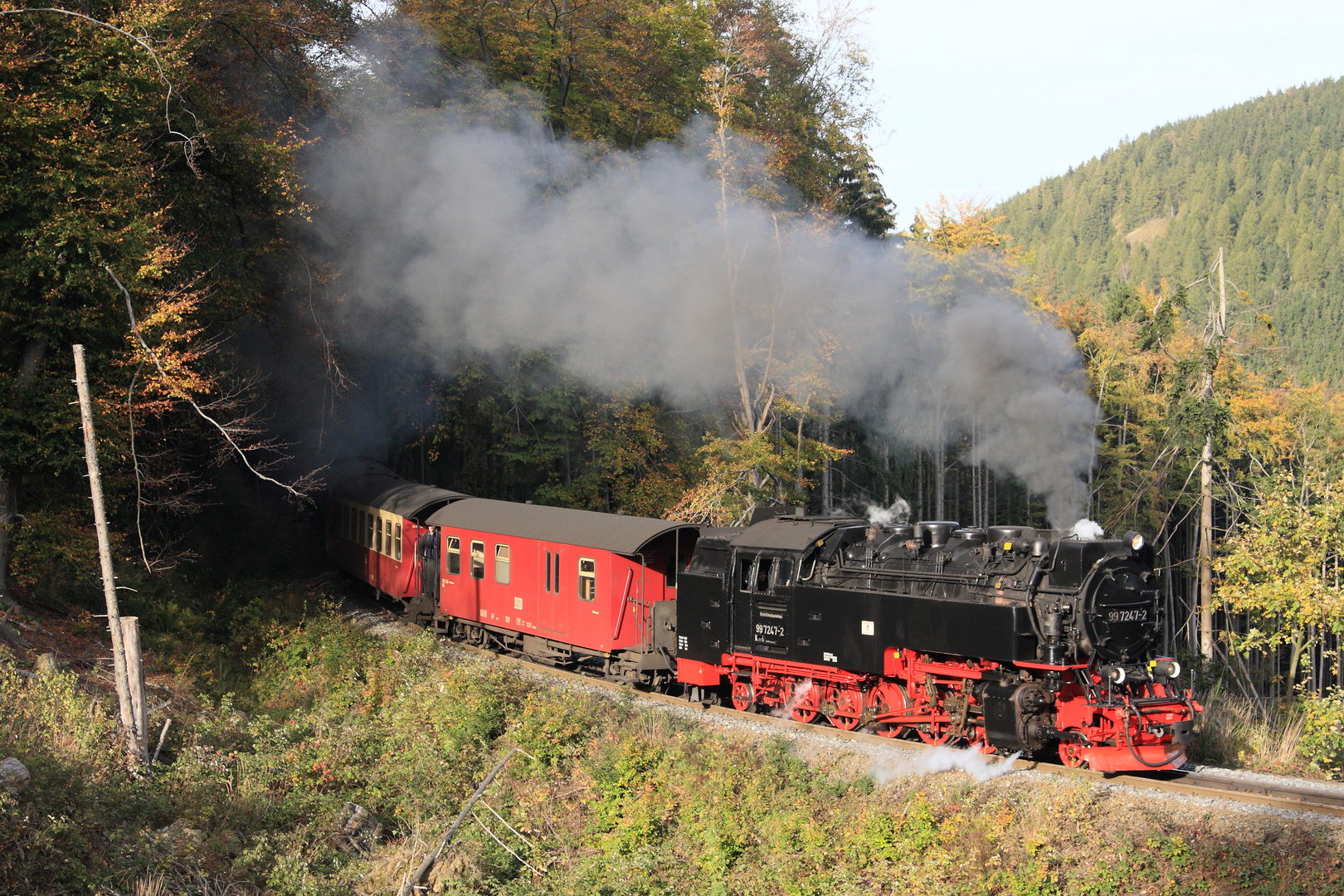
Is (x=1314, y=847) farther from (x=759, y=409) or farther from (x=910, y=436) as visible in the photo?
(x=910, y=436)

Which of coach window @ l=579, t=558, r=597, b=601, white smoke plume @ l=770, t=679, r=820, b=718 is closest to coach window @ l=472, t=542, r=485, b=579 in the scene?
coach window @ l=579, t=558, r=597, b=601

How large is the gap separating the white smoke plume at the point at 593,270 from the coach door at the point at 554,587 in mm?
8204

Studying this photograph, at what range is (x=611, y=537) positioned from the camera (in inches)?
464

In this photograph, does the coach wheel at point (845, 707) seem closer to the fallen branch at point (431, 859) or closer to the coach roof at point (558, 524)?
the coach roof at point (558, 524)

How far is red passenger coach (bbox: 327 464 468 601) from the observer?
53.9 feet

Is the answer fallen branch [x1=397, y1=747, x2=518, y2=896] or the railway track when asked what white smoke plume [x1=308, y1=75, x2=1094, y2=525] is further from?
fallen branch [x1=397, y1=747, x2=518, y2=896]

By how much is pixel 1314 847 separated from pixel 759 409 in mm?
15467

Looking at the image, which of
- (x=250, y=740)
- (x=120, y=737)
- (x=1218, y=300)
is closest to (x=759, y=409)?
(x=1218, y=300)

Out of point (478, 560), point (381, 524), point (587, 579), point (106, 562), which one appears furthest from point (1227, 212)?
point (106, 562)

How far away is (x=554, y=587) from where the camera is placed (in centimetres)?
1271

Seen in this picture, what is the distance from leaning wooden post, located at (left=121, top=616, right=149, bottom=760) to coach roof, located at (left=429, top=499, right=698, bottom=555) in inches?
208

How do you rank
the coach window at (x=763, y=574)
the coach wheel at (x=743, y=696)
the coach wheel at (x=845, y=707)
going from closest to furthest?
the coach wheel at (x=845, y=707) → the coach window at (x=763, y=574) → the coach wheel at (x=743, y=696)

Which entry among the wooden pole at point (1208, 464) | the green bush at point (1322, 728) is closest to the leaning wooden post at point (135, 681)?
the green bush at point (1322, 728)

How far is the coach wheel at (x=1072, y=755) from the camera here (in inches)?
331
